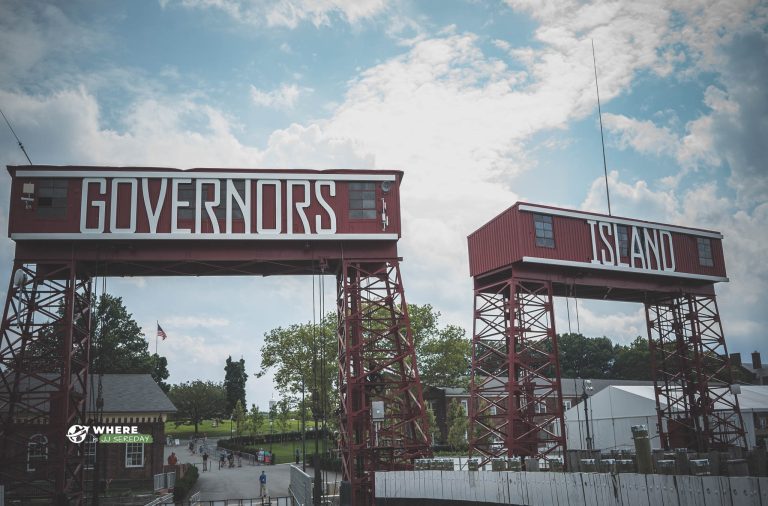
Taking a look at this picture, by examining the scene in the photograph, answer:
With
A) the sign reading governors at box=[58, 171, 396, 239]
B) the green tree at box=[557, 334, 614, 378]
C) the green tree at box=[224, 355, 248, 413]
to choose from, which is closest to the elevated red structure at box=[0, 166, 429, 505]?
the sign reading governors at box=[58, 171, 396, 239]

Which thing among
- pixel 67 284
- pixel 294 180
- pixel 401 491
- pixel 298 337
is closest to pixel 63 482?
pixel 67 284

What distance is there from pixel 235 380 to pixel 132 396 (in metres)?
60.1

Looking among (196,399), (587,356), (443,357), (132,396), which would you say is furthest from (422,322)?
(587,356)

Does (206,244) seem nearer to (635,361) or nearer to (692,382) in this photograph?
(692,382)

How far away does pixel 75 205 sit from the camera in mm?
26156

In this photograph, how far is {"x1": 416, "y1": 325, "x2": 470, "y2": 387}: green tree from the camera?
50594mm

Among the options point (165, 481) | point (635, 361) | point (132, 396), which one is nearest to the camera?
point (165, 481)

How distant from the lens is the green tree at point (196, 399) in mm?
82562

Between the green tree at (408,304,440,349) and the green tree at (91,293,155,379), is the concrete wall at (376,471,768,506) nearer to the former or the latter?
the green tree at (408,304,440,349)

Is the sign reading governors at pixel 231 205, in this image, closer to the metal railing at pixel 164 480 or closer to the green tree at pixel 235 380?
the metal railing at pixel 164 480

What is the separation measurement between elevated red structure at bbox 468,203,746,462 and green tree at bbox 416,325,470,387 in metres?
15.4

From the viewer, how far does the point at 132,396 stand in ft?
132

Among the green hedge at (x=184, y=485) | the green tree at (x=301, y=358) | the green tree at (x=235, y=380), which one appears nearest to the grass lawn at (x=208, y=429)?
the green tree at (x=235, y=380)

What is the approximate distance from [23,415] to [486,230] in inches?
1099
